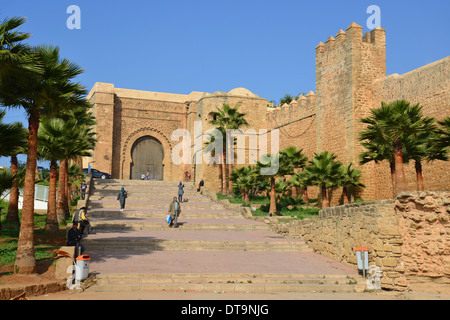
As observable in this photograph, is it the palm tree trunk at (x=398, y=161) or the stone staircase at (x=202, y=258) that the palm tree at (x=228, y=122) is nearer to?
the stone staircase at (x=202, y=258)

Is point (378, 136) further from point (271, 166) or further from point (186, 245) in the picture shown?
point (271, 166)

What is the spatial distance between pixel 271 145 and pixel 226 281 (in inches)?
983

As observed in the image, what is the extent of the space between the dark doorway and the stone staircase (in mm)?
17862

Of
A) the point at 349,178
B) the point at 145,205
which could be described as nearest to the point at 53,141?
the point at 145,205

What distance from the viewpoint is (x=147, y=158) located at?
38.2 metres

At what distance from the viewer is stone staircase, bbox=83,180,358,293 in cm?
862

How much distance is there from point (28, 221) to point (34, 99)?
2.63 m

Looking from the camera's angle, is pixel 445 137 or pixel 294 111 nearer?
pixel 445 137

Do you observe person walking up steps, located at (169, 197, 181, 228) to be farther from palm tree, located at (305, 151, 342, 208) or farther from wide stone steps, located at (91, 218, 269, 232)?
palm tree, located at (305, 151, 342, 208)

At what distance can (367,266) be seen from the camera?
9.44 meters

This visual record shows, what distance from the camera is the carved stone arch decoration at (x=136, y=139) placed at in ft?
121

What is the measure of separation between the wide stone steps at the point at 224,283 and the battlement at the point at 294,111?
61.3ft

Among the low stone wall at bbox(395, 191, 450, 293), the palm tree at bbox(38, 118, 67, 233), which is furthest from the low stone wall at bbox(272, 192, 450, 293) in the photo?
the palm tree at bbox(38, 118, 67, 233)

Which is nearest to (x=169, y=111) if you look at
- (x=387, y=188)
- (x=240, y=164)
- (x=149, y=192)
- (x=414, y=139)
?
(x=240, y=164)
